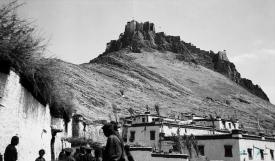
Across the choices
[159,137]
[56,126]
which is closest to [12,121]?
[56,126]

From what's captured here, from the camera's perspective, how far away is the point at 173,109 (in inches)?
2350

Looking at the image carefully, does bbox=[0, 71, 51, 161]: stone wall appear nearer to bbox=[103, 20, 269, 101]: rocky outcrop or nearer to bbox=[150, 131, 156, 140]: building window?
bbox=[150, 131, 156, 140]: building window

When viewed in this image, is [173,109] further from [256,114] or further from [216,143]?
[216,143]

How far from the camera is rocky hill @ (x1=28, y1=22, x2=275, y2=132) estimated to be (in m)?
53.4

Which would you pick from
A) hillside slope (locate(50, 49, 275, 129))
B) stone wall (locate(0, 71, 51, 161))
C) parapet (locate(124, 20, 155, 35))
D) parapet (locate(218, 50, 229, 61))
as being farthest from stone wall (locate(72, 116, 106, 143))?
parapet (locate(218, 50, 229, 61))

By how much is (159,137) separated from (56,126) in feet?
54.7

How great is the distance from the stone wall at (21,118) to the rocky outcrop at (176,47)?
11248 cm

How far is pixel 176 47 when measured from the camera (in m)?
132

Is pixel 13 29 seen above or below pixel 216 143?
above

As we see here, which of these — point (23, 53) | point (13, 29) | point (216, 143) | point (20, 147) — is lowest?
point (216, 143)

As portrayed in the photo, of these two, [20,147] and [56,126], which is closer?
[20,147]

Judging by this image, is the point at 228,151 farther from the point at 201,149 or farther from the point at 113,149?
the point at 113,149

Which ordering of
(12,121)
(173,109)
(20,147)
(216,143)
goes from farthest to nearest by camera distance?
(173,109), (216,143), (20,147), (12,121)

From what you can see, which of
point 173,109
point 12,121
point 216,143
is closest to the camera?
point 12,121
